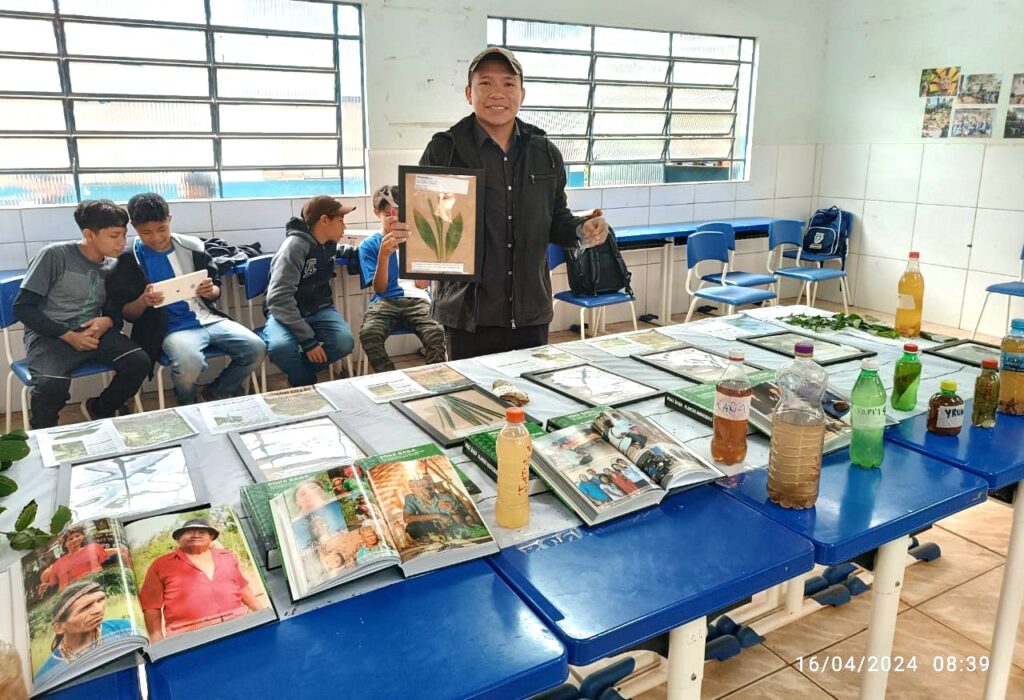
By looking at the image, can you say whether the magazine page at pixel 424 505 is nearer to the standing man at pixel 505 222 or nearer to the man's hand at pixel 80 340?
the standing man at pixel 505 222

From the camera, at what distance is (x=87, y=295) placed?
357 centimetres

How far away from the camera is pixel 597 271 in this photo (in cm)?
485

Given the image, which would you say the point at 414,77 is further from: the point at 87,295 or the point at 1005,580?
the point at 1005,580

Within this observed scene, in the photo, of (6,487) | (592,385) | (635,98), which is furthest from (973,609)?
(635,98)

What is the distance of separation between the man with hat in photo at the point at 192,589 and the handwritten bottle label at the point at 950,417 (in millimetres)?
1551

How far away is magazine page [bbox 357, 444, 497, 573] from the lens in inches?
48.3

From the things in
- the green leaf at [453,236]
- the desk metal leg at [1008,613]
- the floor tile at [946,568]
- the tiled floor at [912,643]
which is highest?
the green leaf at [453,236]

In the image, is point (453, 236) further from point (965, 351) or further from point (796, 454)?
point (965, 351)

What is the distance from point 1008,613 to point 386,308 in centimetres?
320

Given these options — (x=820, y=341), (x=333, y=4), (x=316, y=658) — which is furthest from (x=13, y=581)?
(x=333, y=4)

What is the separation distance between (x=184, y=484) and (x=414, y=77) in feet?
13.5

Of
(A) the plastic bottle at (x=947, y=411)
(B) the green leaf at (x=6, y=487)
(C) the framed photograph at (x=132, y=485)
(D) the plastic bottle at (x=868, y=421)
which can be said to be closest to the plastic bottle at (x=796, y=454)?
(D) the plastic bottle at (x=868, y=421)

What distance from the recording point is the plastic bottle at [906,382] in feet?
6.24

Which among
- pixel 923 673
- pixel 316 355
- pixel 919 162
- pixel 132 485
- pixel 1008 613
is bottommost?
pixel 923 673
